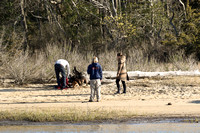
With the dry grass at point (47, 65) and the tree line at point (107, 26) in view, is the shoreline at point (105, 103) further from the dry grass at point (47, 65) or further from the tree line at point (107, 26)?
the tree line at point (107, 26)

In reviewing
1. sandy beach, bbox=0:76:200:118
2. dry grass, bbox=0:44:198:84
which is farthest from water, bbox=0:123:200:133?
dry grass, bbox=0:44:198:84

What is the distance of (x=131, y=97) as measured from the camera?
1566 centimetres

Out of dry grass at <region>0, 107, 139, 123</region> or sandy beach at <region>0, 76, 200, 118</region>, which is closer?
dry grass at <region>0, 107, 139, 123</region>

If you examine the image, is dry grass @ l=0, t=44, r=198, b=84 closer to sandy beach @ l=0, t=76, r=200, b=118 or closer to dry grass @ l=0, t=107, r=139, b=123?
sandy beach @ l=0, t=76, r=200, b=118

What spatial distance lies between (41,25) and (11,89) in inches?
687

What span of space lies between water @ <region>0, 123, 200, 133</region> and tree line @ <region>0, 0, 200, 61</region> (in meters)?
17.5

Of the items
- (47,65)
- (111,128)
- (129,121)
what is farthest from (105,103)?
(47,65)

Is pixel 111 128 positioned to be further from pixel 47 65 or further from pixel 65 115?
pixel 47 65

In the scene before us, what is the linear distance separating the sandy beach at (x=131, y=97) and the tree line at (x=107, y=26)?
901cm

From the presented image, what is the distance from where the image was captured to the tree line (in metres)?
29.8

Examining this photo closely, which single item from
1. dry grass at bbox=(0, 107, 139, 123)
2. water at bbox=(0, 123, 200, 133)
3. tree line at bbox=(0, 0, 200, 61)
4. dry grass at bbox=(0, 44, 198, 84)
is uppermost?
tree line at bbox=(0, 0, 200, 61)

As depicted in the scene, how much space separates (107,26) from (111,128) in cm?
2162

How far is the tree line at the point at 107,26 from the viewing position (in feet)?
97.7

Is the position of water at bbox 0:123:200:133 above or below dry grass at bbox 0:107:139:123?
below
